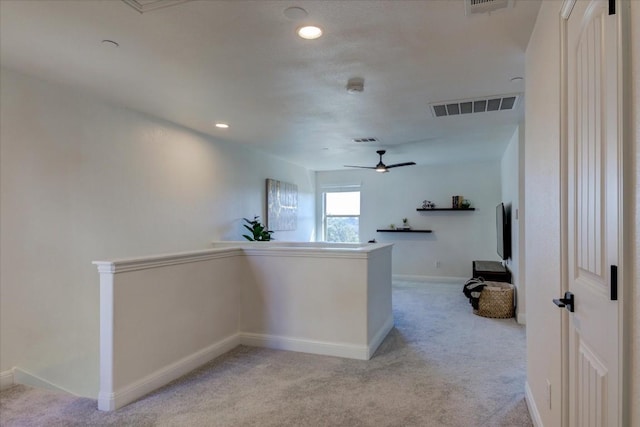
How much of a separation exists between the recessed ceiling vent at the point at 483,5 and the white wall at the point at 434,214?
576 cm

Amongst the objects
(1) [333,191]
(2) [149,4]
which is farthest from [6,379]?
(1) [333,191]

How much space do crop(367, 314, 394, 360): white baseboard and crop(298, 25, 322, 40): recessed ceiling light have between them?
8.58ft

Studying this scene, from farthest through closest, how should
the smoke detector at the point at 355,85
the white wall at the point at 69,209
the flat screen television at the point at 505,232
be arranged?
the flat screen television at the point at 505,232
the smoke detector at the point at 355,85
the white wall at the point at 69,209

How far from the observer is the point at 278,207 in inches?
265

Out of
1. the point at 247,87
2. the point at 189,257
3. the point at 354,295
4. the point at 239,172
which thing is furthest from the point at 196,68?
the point at 239,172

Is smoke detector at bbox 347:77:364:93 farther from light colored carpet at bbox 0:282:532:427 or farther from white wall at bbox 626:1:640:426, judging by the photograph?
light colored carpet at bbox 0:282:532:427

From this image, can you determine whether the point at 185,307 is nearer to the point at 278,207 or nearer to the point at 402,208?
the point at 278,207

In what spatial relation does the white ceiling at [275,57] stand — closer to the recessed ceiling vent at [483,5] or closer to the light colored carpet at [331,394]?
the recessed ceiling vent at [483,5]

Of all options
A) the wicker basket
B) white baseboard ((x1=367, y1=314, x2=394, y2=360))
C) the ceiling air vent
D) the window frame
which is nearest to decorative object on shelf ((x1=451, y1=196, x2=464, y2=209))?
the window frame

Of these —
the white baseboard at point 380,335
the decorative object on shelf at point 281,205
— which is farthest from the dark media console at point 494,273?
the decorative object on shelf at point 281,205

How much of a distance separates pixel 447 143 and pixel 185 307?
4360 millimetres

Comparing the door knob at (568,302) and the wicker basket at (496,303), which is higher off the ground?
→ the door knob at (568,302)

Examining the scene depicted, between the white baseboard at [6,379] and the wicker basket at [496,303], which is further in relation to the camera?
the wicker basket at [496,303]

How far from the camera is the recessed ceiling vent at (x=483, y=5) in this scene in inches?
77.7
